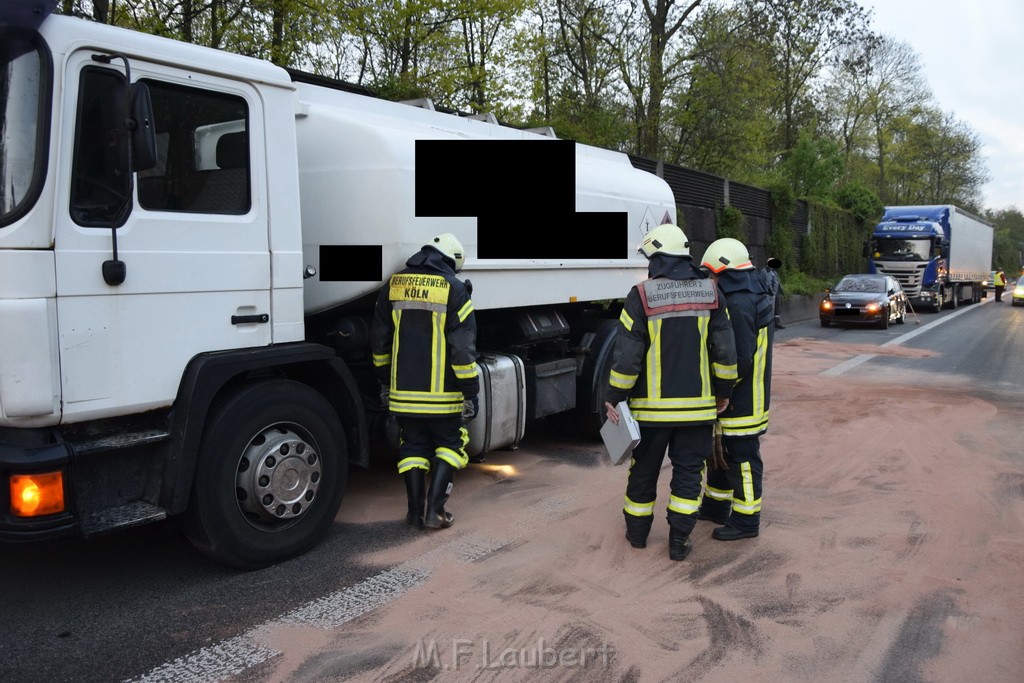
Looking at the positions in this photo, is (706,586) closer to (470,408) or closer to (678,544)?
(678,544)

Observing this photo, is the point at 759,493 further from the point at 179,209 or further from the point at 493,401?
the point at 179,209

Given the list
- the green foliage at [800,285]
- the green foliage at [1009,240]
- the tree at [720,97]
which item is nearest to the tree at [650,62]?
the tree at [720,97]

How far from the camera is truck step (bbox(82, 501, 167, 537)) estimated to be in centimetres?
361

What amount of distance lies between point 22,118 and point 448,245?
7.40ft

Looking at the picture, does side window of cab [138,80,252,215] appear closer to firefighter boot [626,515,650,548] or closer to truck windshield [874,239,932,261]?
firefighter boot [626,515,650,548]

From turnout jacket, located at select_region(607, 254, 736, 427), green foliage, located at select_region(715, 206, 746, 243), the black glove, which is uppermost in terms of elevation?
green foliage, located at select_region(715, 206, 746, 243)

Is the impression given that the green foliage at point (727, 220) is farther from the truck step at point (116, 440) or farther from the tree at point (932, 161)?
the tree at point (932, 161)

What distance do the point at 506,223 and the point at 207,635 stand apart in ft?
11.0

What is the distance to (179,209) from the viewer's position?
3928 mm

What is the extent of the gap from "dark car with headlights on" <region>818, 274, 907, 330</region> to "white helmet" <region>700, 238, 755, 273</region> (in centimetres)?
1694

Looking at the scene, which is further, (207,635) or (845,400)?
(845,400)

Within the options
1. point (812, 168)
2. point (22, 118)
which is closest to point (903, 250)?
point (812, 168)

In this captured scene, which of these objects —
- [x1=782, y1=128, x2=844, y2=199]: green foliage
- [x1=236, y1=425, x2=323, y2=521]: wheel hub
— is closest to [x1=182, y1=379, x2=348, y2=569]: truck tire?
[x1=236, y1=425, x2=323, y2=521]: wheel hub

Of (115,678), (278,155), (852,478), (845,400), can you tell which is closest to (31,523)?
(115,678)
